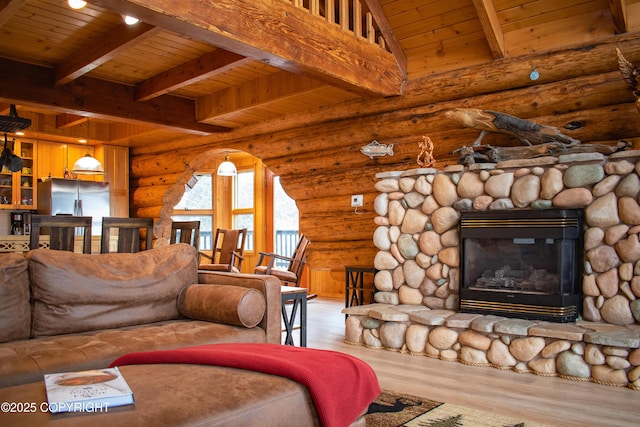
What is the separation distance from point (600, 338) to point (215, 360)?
2.66 metres

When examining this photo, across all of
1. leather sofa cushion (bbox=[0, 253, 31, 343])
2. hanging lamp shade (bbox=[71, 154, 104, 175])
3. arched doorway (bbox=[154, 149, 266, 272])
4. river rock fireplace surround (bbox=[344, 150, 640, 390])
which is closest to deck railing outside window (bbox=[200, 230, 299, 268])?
arched doorway (bbox=[154, 149, 266, 272])

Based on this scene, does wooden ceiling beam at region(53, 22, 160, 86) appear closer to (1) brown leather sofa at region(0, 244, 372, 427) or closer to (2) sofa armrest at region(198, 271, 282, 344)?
(1) brown leather sofa at region(0, 244, 372, 427)

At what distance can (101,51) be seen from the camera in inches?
181

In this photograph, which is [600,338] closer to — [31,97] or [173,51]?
[173,51]

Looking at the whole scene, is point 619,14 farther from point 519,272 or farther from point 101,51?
point 101,51

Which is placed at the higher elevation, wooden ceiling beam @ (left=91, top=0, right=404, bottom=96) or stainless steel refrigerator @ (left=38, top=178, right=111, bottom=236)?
wooden ceiling beam @ (left=91, top=0, right=404, bottom=96)

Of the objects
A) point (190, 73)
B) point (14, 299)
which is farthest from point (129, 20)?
point (14, 299)

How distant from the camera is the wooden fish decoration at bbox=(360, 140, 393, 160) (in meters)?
5.37

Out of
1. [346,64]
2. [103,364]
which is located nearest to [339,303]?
[346,64]

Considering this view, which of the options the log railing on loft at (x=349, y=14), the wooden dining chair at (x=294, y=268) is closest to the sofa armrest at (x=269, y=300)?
the log railing on loft at (x=349, y=14)

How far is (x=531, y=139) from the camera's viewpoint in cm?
428

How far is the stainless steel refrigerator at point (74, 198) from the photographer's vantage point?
7477 mm

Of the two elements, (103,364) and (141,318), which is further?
(141,318)

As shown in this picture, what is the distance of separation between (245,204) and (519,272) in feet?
22.4
